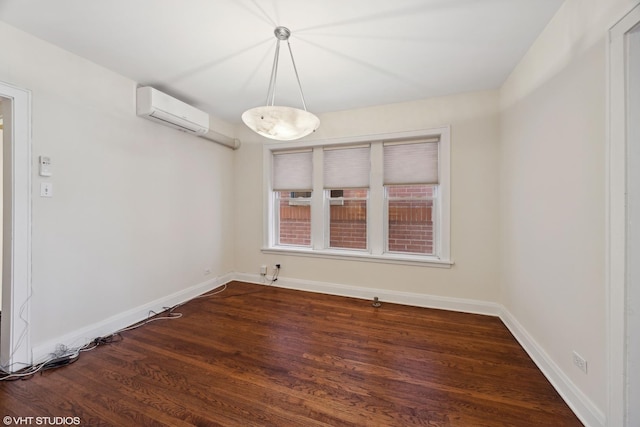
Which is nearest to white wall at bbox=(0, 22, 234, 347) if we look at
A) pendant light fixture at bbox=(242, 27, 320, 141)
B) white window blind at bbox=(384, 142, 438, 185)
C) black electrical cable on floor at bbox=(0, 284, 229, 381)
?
black electrical cable on floor at bbox=(0, 284, 229, 381)

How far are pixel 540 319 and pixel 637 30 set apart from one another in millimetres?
1945

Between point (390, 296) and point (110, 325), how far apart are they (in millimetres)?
3159

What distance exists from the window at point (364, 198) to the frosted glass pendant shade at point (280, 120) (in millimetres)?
1717

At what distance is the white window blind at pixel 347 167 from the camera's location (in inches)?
138

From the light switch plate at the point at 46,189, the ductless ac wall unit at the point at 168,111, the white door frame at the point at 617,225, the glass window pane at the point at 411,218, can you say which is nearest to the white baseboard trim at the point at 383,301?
the white door frame at the point at 617,225

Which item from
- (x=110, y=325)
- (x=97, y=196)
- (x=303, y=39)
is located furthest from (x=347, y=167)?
(x=110, y=325)

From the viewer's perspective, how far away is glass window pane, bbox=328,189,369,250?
361 cm

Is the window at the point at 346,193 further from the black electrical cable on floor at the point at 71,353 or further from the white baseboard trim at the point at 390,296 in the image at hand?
the black electrical cable on floor at the point at 71,353

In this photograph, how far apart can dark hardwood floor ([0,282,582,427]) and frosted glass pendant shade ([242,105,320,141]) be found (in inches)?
73.5

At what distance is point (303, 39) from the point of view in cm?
201

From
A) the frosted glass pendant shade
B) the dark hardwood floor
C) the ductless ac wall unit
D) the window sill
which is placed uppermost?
the ductless ac wall unit

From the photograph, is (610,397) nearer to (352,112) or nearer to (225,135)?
(352,112)

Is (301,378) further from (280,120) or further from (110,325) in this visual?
Answer: (110,325)

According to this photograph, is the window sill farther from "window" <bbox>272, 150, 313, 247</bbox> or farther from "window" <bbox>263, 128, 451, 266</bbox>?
"window" <bbox>272, 150, 313, 247</bbox>
